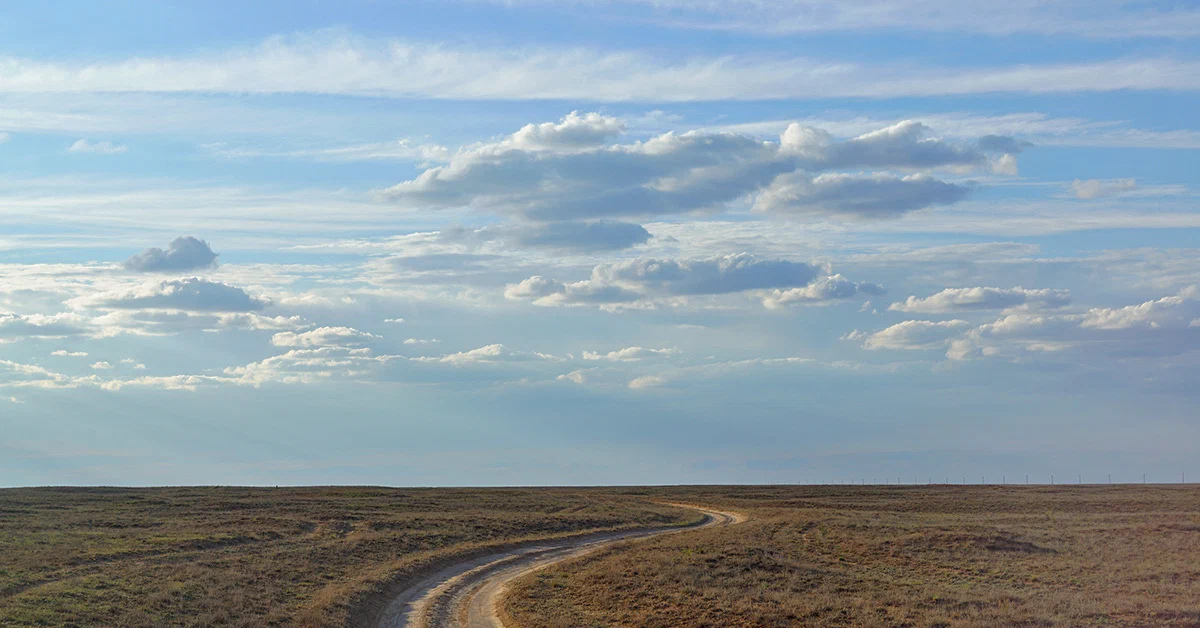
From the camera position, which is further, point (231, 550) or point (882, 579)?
point (231, 550)

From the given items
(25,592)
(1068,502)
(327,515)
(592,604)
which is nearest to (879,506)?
(1068,502)

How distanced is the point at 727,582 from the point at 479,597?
30.0ft

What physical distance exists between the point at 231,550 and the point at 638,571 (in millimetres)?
20453

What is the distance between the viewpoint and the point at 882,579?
1519 inches

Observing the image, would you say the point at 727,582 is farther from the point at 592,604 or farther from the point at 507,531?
the point at 507,531

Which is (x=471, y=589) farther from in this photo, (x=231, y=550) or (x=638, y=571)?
(x=231, y=550)

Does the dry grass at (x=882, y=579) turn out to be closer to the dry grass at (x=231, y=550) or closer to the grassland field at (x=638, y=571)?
the grassland field at (x=638, y=571)

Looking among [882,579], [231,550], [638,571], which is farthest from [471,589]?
[882,579]

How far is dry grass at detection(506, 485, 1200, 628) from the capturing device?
98.8ft

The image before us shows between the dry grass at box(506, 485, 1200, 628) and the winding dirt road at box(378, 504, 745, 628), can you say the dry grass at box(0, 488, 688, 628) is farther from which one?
the dry grass at box(506, 485, 1200, 628)

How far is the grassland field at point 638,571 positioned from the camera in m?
30.2

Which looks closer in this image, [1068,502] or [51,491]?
[1068,502]

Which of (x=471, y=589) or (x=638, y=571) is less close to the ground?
(x=638, y=571)

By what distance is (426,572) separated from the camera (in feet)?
147
